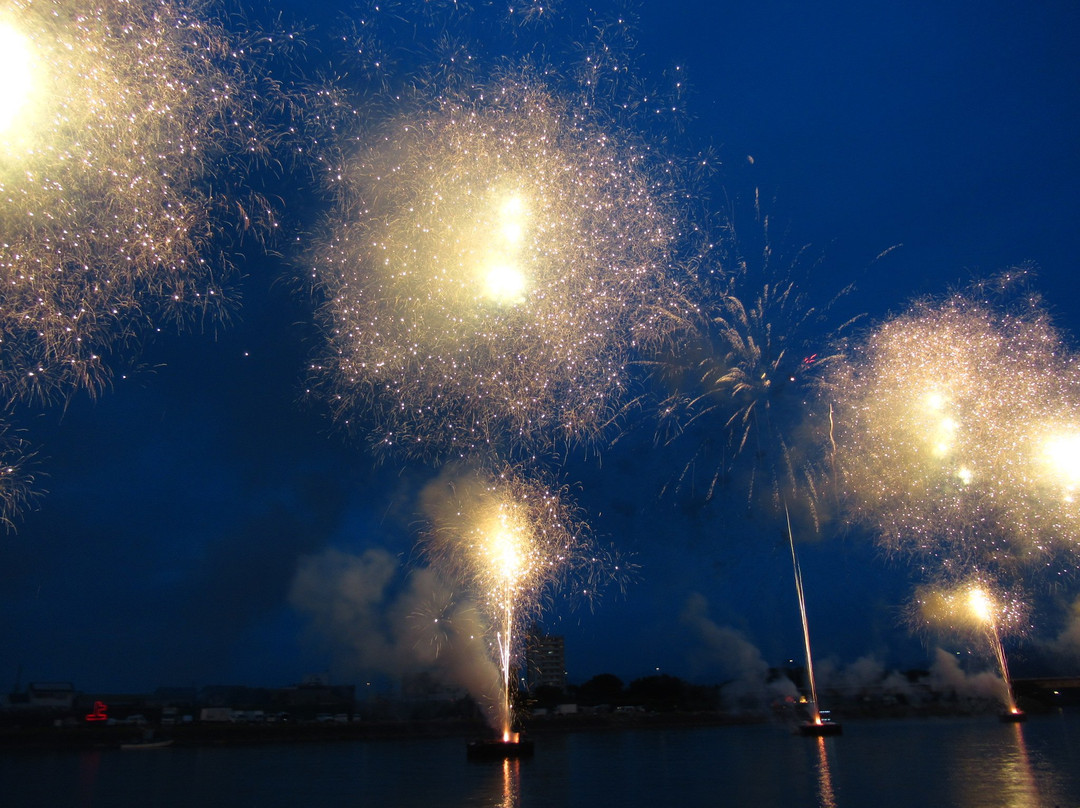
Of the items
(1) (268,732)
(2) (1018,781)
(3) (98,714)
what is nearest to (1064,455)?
(2) (1018,781)

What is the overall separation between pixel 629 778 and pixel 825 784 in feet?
27.2

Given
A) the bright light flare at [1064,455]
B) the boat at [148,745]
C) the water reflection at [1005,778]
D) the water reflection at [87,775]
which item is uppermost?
the bright light flare at [1064,455]

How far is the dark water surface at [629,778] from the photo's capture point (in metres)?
20.8

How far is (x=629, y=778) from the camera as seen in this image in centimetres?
2875

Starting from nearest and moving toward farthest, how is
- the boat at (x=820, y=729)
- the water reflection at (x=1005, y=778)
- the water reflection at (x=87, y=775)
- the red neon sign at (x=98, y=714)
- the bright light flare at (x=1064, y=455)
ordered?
the bright light flare at (x=1064, y=455) → the water reflection at (x=1005, y=778) → the water reflection at (x=87, y=775) → the boat at (x=820, y=729) → the red neon sign at (x=98, y=714)

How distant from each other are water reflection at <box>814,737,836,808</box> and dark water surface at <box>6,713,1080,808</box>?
0.20 feet

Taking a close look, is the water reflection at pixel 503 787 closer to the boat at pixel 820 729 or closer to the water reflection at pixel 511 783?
the water reflection at pixel 511 783

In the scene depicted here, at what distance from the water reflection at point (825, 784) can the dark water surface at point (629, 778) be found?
0.06 meters

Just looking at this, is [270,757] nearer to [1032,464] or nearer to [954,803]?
[954,803]

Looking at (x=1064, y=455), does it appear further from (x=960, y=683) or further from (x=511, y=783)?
(x=960, y=683)

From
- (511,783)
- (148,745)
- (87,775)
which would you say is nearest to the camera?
(511,783)

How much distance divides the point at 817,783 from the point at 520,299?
813 inches

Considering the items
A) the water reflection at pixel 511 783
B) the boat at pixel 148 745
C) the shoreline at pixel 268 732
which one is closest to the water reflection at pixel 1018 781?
the water reflection at pixel 511 783

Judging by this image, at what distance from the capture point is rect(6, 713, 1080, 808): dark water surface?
20.8 m
